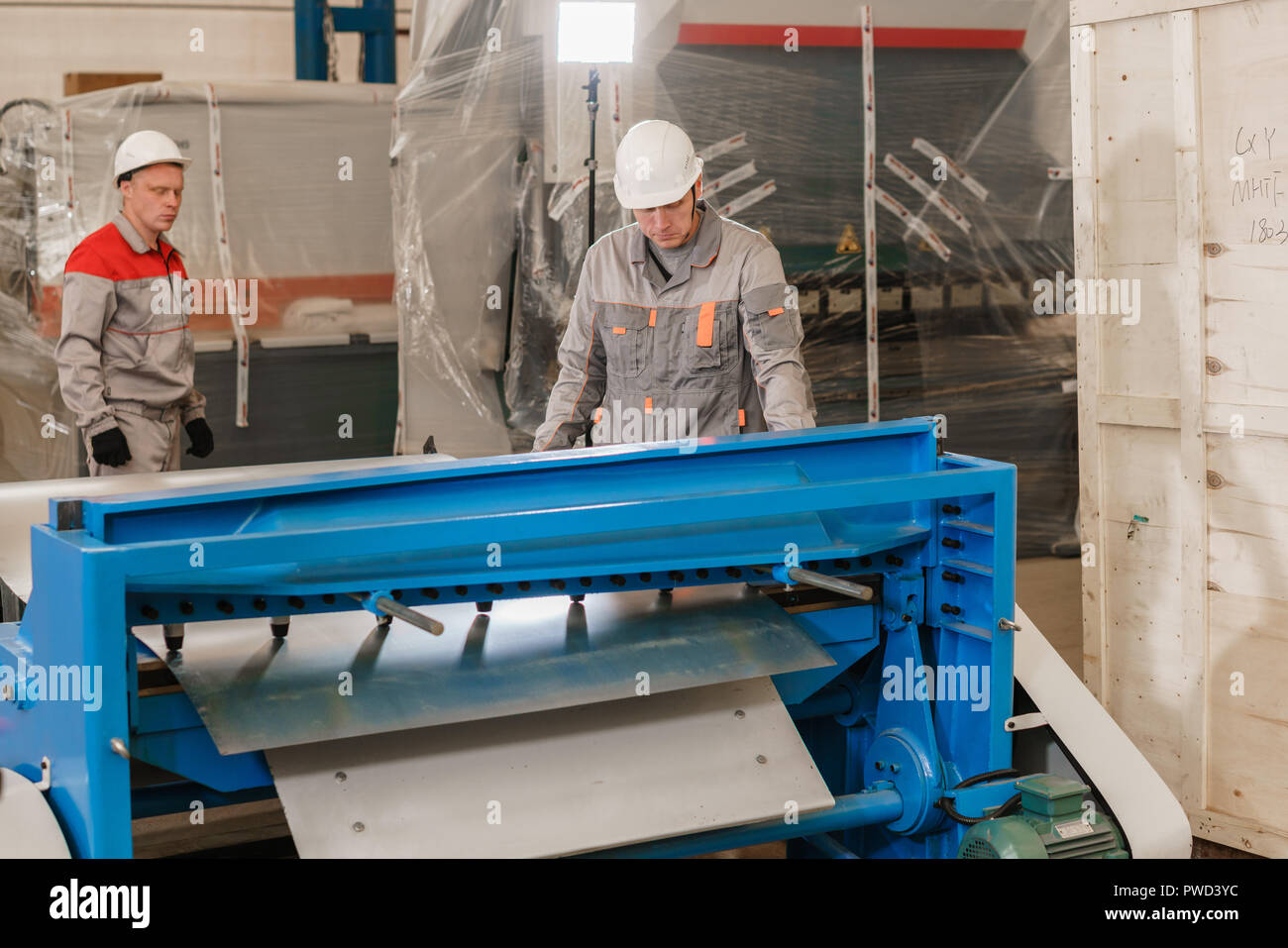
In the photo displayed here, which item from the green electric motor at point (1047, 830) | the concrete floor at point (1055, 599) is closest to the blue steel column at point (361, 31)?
the concrete floor at point (1055, 599)

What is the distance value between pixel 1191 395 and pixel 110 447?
118 inches

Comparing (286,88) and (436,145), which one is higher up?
(286,88)

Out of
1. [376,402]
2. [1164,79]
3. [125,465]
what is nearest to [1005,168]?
[1164,79]

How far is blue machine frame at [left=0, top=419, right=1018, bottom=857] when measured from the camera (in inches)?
67.6

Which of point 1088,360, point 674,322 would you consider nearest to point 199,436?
point 674,322

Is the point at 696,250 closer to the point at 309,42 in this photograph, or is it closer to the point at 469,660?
the point at 469,660

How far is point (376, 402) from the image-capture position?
5953 millimetres

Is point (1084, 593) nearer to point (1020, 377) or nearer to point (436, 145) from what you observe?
point (1020, 377)

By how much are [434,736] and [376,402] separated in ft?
13.6

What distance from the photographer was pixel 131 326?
3.99 m

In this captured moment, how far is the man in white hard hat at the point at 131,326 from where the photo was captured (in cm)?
384

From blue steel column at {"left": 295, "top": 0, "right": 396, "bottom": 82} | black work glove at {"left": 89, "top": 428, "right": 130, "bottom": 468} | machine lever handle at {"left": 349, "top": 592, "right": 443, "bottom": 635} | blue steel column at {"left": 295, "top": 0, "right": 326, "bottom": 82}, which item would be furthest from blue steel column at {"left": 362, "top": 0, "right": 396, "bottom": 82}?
machine lever handle at {"left": 349, "top": 592, "right": 443, "bottom": 635}

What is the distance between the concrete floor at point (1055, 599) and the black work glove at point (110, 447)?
298cm

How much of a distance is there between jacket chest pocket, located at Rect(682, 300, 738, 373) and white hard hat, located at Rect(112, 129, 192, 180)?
1.82 meters
